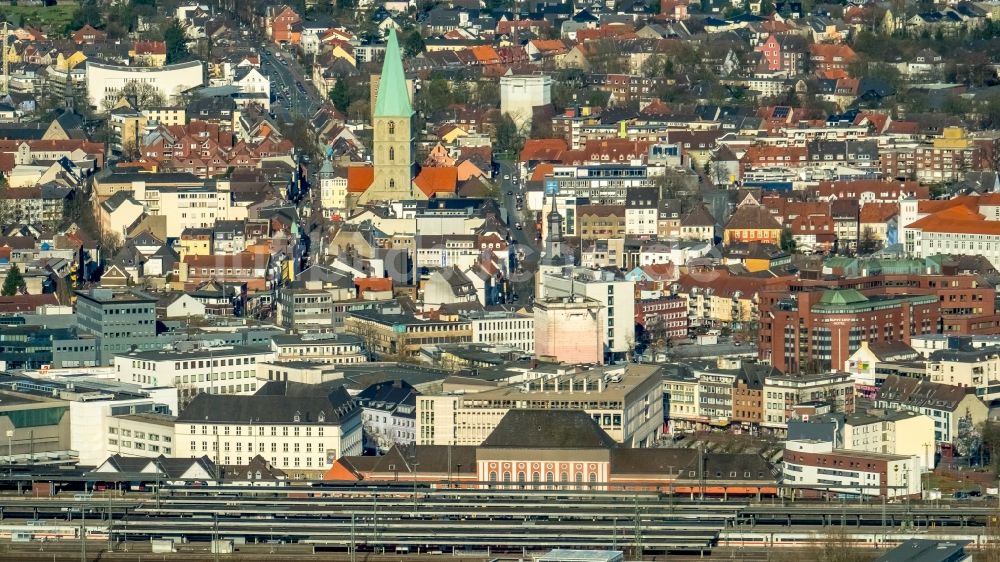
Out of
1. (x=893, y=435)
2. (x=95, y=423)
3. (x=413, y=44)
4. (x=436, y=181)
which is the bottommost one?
(x=893, y=435)

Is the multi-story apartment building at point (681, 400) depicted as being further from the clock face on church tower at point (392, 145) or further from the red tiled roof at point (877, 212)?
the clock face on church tower at point (392, 145)

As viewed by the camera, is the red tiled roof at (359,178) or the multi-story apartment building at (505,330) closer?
the multi-story apartment building at (505,330)

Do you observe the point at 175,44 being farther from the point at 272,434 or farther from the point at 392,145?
the point at 272,434

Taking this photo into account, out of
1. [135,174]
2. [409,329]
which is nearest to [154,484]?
[409,329]

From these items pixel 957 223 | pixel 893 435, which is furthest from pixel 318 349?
pixel 957 223

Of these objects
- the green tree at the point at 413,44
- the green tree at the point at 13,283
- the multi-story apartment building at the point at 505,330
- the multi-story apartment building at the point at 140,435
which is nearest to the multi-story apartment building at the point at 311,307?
the multi-story apartment building at the point at 505,330

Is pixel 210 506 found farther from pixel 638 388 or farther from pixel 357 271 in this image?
pixel 357 271

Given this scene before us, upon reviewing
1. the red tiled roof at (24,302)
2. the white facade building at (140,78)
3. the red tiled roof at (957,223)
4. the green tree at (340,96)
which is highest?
the white facade building at (140,78)

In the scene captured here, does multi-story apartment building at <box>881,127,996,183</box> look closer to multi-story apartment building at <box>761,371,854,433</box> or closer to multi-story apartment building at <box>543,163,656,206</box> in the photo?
multi-story apartment building at <box>543,163,656,206</box>
